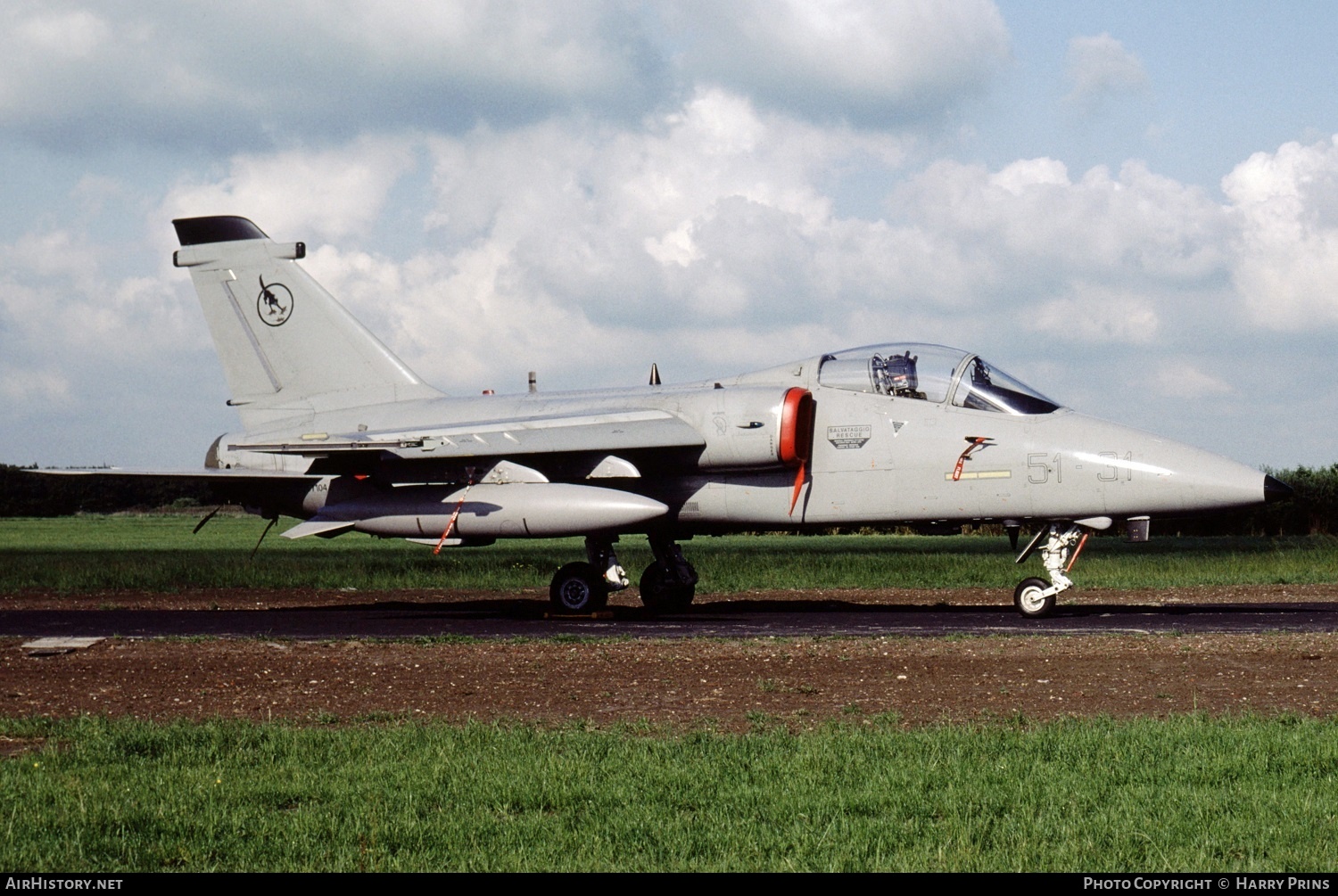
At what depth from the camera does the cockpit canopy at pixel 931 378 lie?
53.2 feet

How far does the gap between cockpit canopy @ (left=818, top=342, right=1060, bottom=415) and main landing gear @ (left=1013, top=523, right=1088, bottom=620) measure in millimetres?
1532

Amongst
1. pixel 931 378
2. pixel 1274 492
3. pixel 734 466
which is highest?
pixel 931 378

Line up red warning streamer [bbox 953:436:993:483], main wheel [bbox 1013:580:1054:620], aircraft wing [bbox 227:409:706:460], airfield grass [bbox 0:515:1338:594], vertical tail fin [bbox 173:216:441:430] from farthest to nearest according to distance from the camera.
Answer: airfield grass [bbox 0:515:1338:594]
vertical tail fin [bbox 173:216:441:430]
aircraft wing [bbox 227:409:706:460]
red warning streamer [bbox 953:436:993:483]
main wheel [bbox 1013:580:1054:620]

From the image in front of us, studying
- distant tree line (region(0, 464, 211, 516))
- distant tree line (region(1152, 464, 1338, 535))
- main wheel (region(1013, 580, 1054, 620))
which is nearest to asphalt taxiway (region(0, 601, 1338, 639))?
main wheel (region(1013, 580, 1054, 620))

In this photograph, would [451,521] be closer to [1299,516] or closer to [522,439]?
[522,439]

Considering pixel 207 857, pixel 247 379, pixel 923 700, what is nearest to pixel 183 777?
pixel 207 857

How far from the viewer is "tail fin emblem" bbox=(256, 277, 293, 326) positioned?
20.1m

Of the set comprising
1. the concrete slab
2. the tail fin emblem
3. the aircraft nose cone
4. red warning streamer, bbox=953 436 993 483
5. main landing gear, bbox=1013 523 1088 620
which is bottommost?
the concrete slab

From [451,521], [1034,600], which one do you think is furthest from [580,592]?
[1034,600]

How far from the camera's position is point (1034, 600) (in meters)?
16.0

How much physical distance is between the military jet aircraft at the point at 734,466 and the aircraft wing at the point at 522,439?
0.03m

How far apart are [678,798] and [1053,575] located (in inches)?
435

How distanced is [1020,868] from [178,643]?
31.2ft

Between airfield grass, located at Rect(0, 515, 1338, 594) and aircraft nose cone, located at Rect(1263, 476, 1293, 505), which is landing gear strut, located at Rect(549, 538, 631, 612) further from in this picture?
aircraft nose cone, located at Rect(1263, 476, 1293, 505)
